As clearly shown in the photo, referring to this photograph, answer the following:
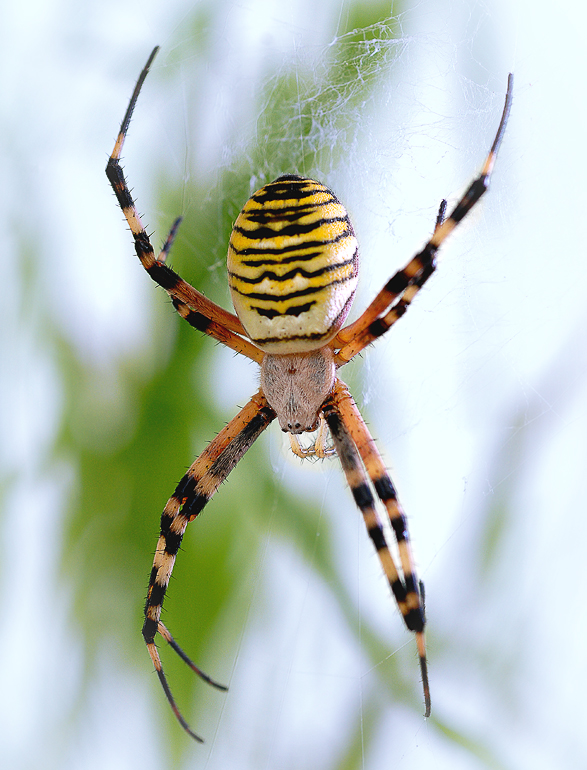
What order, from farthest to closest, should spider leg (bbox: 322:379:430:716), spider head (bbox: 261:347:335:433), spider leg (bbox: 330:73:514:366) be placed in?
spider head (bbox: 261:347:335:433)
spider leg (bbox: 322:379:430:716)
spider leg (bbox: 330:73:514:366)

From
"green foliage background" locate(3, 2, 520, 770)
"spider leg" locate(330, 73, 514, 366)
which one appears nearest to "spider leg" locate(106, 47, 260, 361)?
"green foliage background" locate(3, 2, 520, 770)

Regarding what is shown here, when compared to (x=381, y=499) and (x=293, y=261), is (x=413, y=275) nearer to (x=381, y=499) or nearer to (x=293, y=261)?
(x=293, y=261)

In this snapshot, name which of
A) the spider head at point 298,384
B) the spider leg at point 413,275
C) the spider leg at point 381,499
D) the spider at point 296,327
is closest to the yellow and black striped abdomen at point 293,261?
the spider at point 296,327

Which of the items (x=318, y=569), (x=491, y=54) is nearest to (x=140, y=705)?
(x=318, y=569)

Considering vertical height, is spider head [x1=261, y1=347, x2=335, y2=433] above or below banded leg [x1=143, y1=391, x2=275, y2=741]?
above

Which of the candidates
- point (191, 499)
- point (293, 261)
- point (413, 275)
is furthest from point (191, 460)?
point (413, 275)

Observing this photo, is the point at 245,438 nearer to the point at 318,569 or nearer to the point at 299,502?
the point at 299,502

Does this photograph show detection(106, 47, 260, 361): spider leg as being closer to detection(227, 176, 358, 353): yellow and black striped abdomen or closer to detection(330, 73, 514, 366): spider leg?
detection(227, 176, 358, 353): yellow and black striped abdomen
